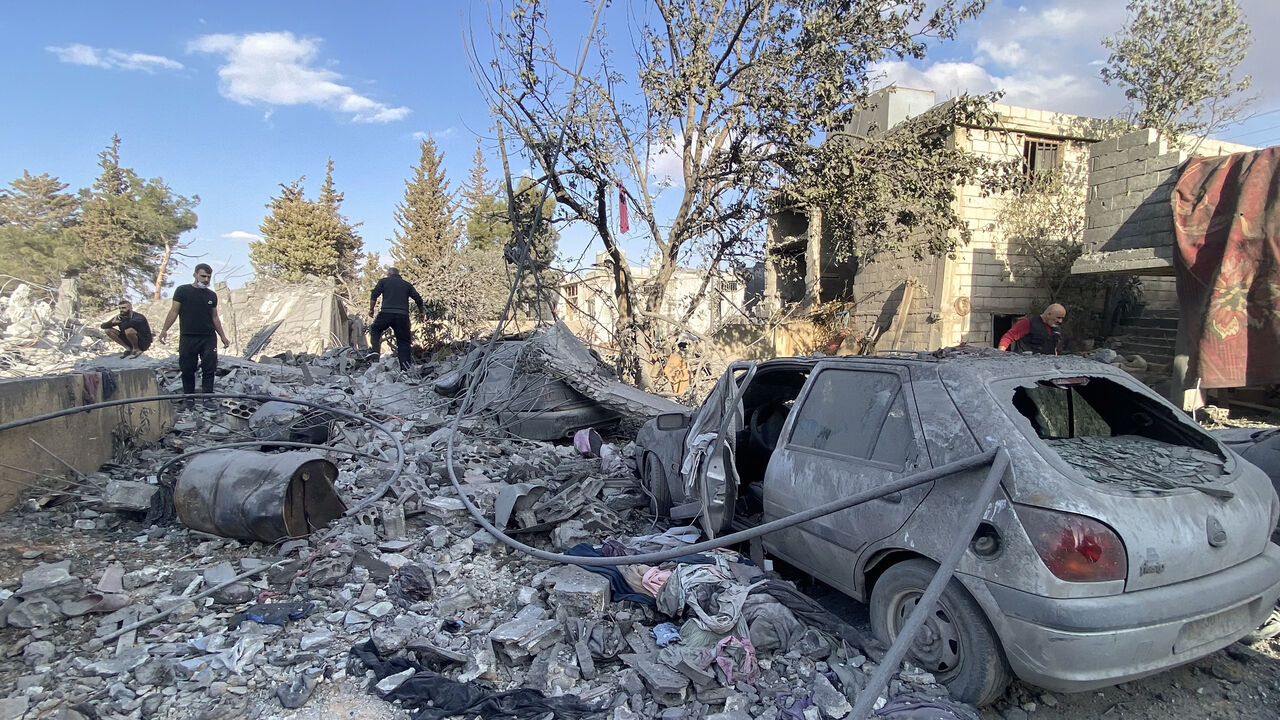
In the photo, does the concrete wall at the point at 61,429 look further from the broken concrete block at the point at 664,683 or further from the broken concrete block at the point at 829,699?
the broken concrete block at the point at 829,699

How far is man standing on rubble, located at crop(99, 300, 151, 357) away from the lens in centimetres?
1012

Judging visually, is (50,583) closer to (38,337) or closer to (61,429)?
(61,429)

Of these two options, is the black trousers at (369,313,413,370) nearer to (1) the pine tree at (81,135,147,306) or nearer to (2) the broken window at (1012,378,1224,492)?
(2) the broken window at (1012,378,1224,492)

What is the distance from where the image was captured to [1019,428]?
8.29 feet

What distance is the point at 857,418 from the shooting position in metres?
3.17

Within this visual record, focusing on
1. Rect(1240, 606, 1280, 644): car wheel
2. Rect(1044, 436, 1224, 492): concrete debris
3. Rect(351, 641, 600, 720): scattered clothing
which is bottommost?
Rect(351, 641, 600, 720): scattered clothing

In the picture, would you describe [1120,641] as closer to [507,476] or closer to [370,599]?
[370,599]

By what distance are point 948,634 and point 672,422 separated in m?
2.73

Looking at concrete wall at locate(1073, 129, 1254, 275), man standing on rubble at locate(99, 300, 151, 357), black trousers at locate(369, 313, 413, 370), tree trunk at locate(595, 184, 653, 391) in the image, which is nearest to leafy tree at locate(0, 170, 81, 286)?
man standing on rubble at locate(99, 300, 151, 357)

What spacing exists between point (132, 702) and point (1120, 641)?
404 cm

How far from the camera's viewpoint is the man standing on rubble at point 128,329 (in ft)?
33.2

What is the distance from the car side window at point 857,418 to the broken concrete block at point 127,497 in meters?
4.82

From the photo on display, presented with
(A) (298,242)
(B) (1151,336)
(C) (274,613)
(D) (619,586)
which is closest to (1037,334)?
(D) (619,586)

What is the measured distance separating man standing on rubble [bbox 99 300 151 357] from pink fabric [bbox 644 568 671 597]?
11.0 meters
